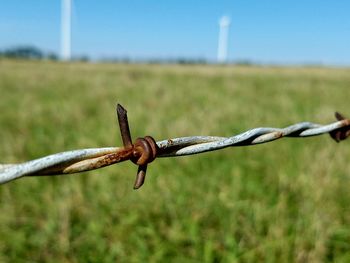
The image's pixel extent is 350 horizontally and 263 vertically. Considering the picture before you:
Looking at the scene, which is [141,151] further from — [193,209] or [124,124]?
[193,209]

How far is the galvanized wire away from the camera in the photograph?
1.87 feet

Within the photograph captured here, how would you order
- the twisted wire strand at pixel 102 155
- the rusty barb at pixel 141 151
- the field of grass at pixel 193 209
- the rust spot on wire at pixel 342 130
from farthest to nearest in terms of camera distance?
the field of grass at pixel 193 209
the rust spot on wire at pixel 342 130
the rusty barb at pixel 141 151
the twisted wire strand at pixel 102 155

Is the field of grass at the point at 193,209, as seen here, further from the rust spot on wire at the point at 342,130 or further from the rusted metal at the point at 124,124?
the rusted metal at the point at 124,124

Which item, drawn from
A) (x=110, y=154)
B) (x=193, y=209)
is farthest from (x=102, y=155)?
(x=193, y=209)

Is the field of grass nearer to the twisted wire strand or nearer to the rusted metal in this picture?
the twisted wire strand

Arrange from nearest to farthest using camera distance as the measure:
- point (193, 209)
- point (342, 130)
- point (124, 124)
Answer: point (124, 124)
point (342, 130)
point (193, 209)

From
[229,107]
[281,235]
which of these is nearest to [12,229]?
[281,235]

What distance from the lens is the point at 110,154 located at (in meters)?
0.69

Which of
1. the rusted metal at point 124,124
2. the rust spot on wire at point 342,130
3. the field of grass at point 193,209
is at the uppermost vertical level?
the rusted metal at point 124,124

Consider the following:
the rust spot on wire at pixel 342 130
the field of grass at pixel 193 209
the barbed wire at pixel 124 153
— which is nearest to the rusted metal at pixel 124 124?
the barbed wire at pixel 124 153

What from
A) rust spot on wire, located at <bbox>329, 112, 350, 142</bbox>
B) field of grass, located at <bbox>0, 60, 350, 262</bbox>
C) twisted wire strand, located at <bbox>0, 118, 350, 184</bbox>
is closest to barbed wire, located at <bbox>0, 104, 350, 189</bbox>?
twisted wire strand, located at <bbox>0, 118, 350, 184</bbox>

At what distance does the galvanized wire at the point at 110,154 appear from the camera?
0.57 m

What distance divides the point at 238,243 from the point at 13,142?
2163 mm

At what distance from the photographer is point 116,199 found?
2184 mm
